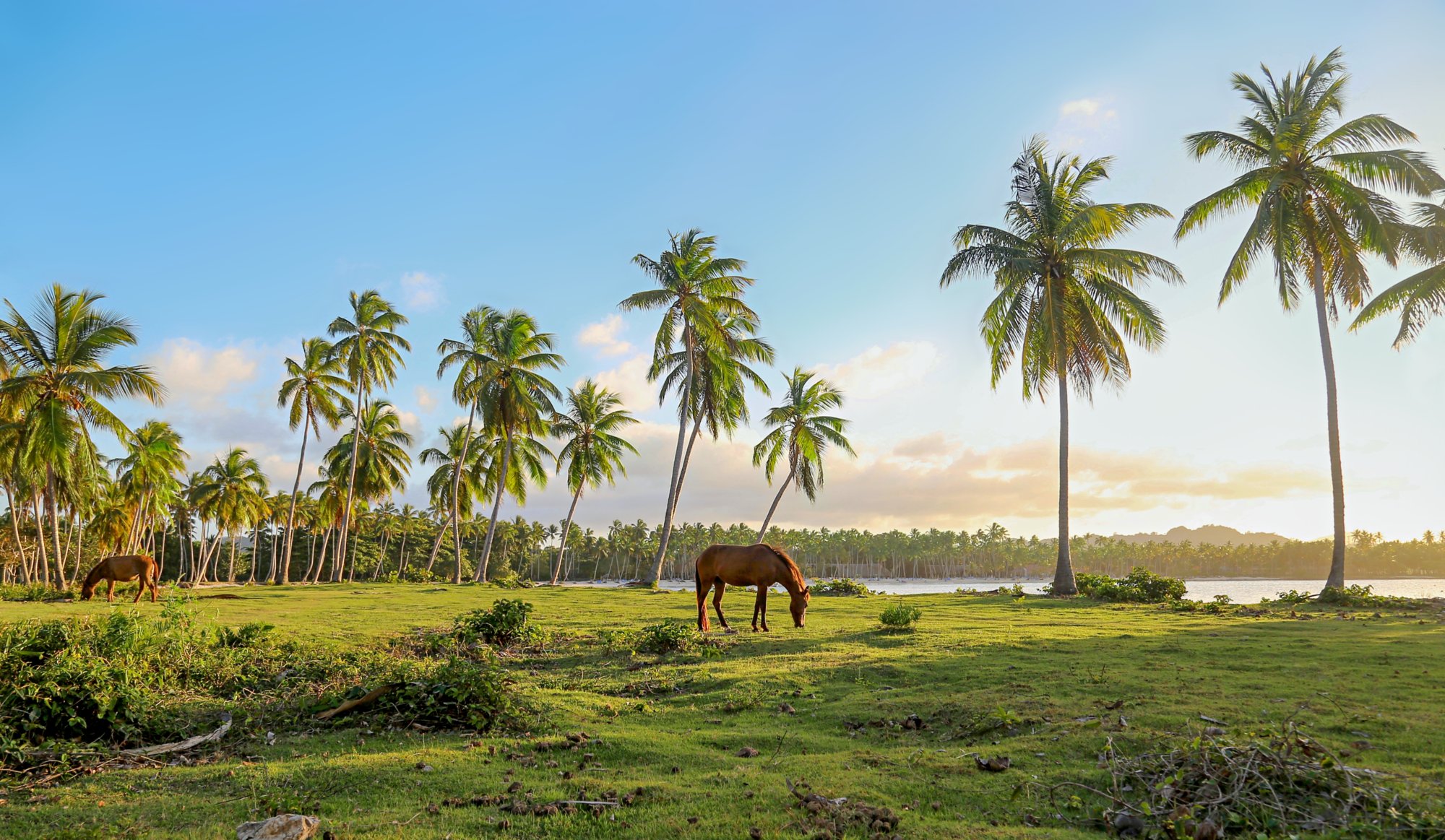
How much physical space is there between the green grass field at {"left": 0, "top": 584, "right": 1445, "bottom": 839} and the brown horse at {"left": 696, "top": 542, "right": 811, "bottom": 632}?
50.2 inches

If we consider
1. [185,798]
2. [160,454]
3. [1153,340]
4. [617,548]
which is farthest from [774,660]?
[617,548]

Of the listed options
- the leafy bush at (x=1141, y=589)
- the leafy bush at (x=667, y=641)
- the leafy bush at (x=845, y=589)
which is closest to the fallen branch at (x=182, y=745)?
the leafy bush at (x=667, y=641)

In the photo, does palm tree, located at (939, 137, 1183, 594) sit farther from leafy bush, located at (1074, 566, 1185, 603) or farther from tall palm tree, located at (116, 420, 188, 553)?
tall palm tree, located at (116, 420, 188, 553)

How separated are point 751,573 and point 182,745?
9202 millimetres

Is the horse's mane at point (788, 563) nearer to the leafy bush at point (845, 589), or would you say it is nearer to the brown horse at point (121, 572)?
the leafy bush at point (845, 589)

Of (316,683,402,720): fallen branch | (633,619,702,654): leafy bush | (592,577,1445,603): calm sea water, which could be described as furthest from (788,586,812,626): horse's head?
(592,577,1445,603): calm sea water

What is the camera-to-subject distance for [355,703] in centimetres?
726

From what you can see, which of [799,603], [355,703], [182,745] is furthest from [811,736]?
[799,603]

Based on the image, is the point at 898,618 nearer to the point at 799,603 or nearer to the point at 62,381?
the point at 799,603

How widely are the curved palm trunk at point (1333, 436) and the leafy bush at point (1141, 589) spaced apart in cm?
396

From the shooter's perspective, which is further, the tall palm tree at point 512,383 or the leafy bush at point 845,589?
the tall palm tree at point 512,383

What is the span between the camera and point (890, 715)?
709 centimetres

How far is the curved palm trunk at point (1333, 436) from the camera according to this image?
2009 cm

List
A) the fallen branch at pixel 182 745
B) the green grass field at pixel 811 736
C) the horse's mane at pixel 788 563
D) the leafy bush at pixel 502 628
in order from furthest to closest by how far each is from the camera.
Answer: the horse's mane at pixel 788 563 → the leafy bush at pixel 502 628 → the fallen branch at pixel 182 745 → the green grass field at pixel 811 736
